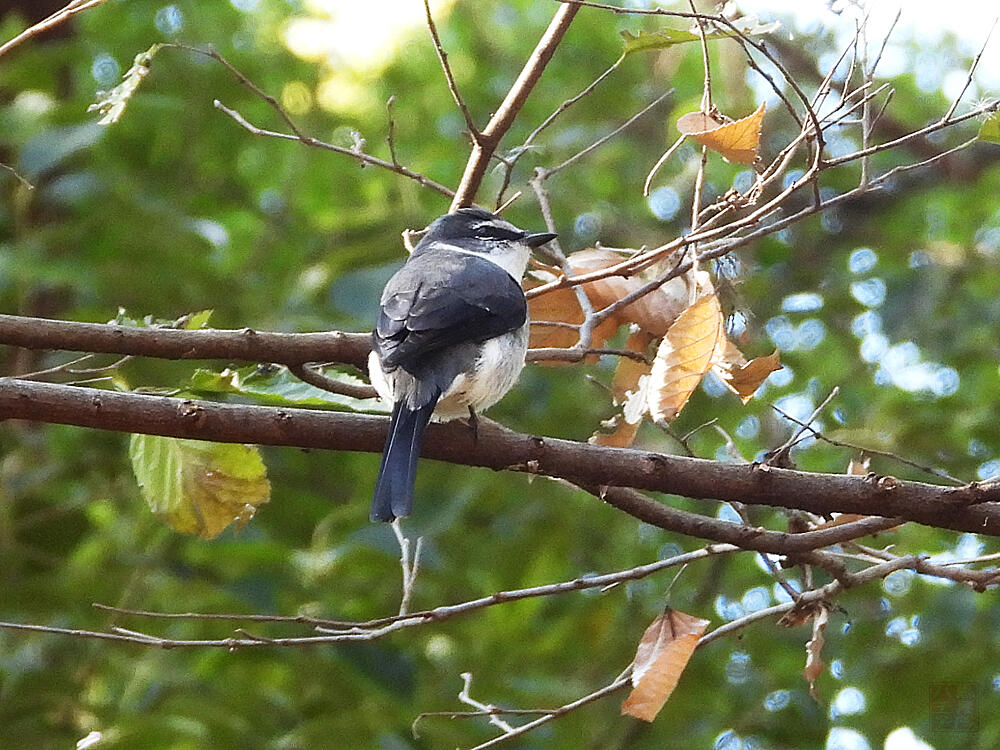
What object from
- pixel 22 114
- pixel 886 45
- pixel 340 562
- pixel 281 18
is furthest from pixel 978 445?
pixel 281 18

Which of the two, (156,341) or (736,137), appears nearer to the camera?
(736,137)

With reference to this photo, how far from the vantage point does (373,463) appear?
584cm

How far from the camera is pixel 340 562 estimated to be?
4.68 metres

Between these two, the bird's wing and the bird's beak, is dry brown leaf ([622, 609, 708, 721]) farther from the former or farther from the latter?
the bird's beak

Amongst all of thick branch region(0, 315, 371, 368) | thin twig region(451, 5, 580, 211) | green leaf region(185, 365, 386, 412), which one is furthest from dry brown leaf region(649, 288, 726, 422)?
thick branch region(0, 315, 371, 368)

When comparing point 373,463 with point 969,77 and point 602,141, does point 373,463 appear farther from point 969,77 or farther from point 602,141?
point 969,77

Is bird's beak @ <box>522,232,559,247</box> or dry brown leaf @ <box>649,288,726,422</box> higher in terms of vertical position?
bird's beak @ <box>522,232,559,247</box>

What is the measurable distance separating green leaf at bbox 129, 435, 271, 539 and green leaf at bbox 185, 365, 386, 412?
0.17 m

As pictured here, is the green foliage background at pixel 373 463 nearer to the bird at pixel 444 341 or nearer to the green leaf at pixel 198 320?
the bird at pixel 444 341

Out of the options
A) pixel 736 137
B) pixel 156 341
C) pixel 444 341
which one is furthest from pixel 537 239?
pixel 156 341

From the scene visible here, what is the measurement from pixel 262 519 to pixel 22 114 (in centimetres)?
193

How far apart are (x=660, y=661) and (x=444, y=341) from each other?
3.80 feet

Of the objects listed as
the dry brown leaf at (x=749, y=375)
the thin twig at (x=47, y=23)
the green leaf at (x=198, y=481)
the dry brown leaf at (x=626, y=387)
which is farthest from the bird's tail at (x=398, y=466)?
the thin twig at (x=47, y=23)

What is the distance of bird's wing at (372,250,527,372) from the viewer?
11.1ft
